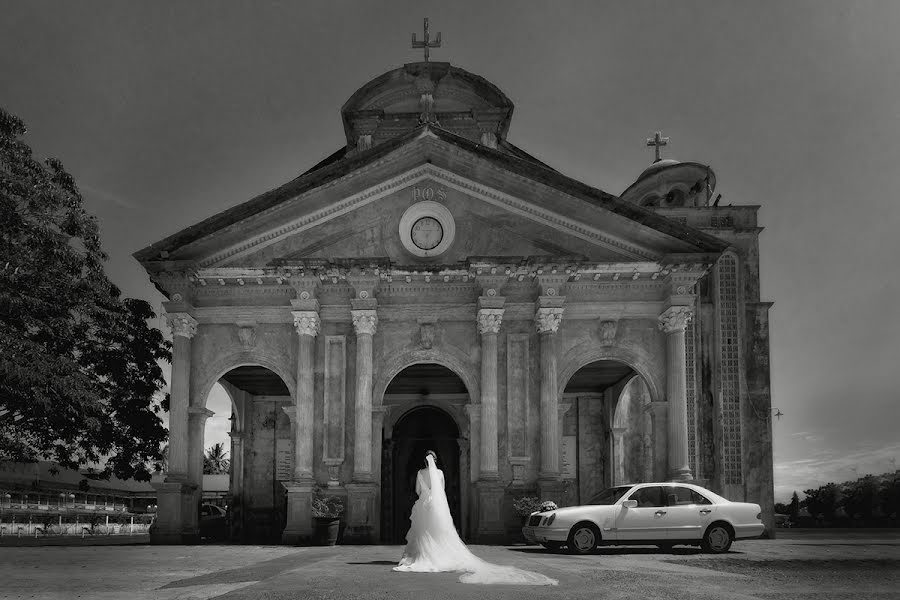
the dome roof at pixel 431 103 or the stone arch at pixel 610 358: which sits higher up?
the dome roof at pixel 431 103

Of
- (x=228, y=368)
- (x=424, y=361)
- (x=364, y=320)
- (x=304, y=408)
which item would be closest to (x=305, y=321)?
(x=364, y=320)

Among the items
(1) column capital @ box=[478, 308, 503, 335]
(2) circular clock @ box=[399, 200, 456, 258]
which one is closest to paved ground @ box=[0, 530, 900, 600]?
(1) column capital @ box=[478, 308, 503, 335]

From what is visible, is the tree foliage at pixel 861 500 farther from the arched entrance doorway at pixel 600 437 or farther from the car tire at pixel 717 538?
the car tire at pixel 717 538

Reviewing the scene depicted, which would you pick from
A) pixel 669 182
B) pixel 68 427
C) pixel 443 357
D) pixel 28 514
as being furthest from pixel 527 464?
pixel 28 514

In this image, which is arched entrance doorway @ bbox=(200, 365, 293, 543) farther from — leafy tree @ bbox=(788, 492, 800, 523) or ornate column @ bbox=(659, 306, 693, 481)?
leafy tree @ bbox=(788, 492, 800, 523)

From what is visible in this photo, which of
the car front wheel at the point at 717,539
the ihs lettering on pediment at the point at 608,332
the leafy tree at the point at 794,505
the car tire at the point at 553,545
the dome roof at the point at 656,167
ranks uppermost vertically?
the dome roof at the point at 656,167

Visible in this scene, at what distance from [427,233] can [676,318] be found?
→ 6832 millimetres

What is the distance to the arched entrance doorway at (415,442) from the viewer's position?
29.0m

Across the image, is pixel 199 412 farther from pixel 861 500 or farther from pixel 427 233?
pixel 861 500

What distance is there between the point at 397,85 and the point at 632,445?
14.5 m

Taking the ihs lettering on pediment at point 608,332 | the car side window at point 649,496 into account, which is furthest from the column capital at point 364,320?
the car side window at point 649,496

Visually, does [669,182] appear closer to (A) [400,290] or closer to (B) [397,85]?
(B) [397,85]

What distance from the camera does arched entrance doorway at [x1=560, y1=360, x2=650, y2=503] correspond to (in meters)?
29.3

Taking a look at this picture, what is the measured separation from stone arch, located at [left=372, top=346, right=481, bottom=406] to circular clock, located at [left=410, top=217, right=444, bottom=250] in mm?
2763
